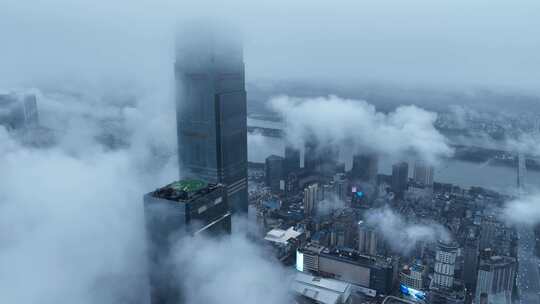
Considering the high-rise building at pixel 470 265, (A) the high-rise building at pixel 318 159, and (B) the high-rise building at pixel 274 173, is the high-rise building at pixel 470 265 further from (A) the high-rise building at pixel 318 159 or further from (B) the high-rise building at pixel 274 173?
(B) the high-rise building at pixel 274 173

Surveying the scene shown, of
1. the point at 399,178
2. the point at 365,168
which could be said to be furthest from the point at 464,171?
the point at 365,168

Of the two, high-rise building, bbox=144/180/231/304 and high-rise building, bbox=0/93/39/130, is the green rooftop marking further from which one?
high-rise building, bbox=0/93/39/130

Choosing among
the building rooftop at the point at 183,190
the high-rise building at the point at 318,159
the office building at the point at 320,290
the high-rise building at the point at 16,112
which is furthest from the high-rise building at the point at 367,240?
the high-rise building at the point at 16,112

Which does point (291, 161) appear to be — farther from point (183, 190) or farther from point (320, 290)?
point (183, 190)

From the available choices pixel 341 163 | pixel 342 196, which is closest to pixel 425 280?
pixel 342 196

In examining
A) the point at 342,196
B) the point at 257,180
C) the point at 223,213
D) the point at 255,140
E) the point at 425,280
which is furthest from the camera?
the point at 255,140

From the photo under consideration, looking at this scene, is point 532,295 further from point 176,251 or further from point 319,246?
point 176,251
